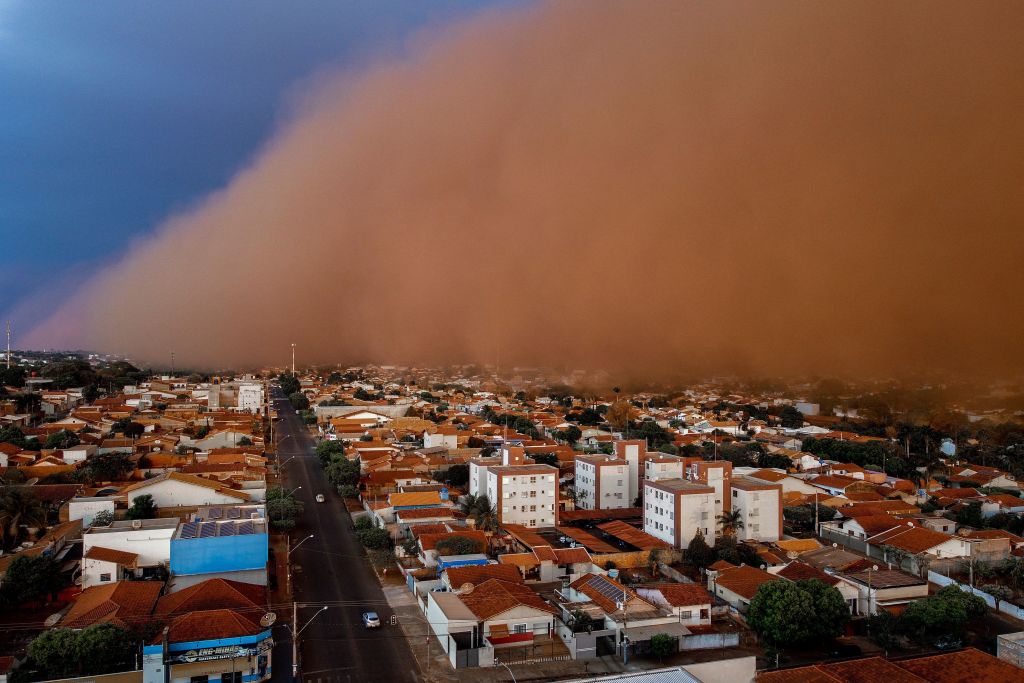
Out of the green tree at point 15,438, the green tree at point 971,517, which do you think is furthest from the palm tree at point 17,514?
the green tree at point 971,517

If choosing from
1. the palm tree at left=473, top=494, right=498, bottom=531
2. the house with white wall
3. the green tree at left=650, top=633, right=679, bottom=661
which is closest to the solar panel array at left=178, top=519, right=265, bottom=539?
the house with white wall

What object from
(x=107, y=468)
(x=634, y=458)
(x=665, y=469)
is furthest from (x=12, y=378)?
(x=665, y=469)

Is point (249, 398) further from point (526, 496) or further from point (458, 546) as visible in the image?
point (458, 546)

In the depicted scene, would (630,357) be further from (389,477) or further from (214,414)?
(389,477)

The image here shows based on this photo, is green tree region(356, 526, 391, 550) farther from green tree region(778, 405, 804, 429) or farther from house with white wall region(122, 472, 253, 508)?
green tree region(778, 405, 804, 429)

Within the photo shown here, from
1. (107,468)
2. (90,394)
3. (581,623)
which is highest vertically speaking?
(90,394)
